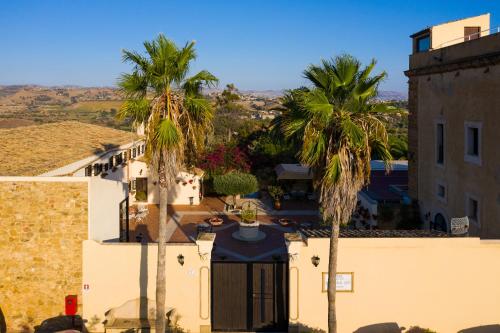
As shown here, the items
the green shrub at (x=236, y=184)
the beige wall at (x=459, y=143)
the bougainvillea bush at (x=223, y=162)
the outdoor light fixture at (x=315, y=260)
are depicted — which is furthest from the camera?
the bougainvillea bush at (x=223, y=162)

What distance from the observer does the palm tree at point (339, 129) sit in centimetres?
1045

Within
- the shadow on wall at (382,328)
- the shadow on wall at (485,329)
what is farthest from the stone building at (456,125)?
the shadow on wall at (382,328)

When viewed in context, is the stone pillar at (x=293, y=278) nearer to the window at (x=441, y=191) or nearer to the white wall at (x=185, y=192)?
the window at (x=441, y=191)

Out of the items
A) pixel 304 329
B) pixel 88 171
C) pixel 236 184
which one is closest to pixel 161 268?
pixel 304 329

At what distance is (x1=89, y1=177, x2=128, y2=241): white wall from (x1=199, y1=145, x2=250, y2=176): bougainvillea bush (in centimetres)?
1480

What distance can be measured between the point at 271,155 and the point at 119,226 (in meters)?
20.2

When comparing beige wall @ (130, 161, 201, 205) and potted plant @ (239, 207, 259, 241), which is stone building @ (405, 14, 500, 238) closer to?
potted plant @ (239, 207, 259, 241)

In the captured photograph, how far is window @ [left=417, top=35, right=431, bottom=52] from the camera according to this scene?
2255 centimetres

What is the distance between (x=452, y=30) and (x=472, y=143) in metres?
6.38

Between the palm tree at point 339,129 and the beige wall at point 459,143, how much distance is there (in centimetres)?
785

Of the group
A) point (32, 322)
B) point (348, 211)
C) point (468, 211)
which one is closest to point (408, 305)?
point (348, 211)

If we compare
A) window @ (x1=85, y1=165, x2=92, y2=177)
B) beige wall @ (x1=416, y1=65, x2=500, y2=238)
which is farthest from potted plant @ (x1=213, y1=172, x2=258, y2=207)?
window @ (x1=85, y1=165, x2=92, y2=177)

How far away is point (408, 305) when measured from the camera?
13148mm

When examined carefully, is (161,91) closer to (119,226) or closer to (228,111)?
(119,226)
